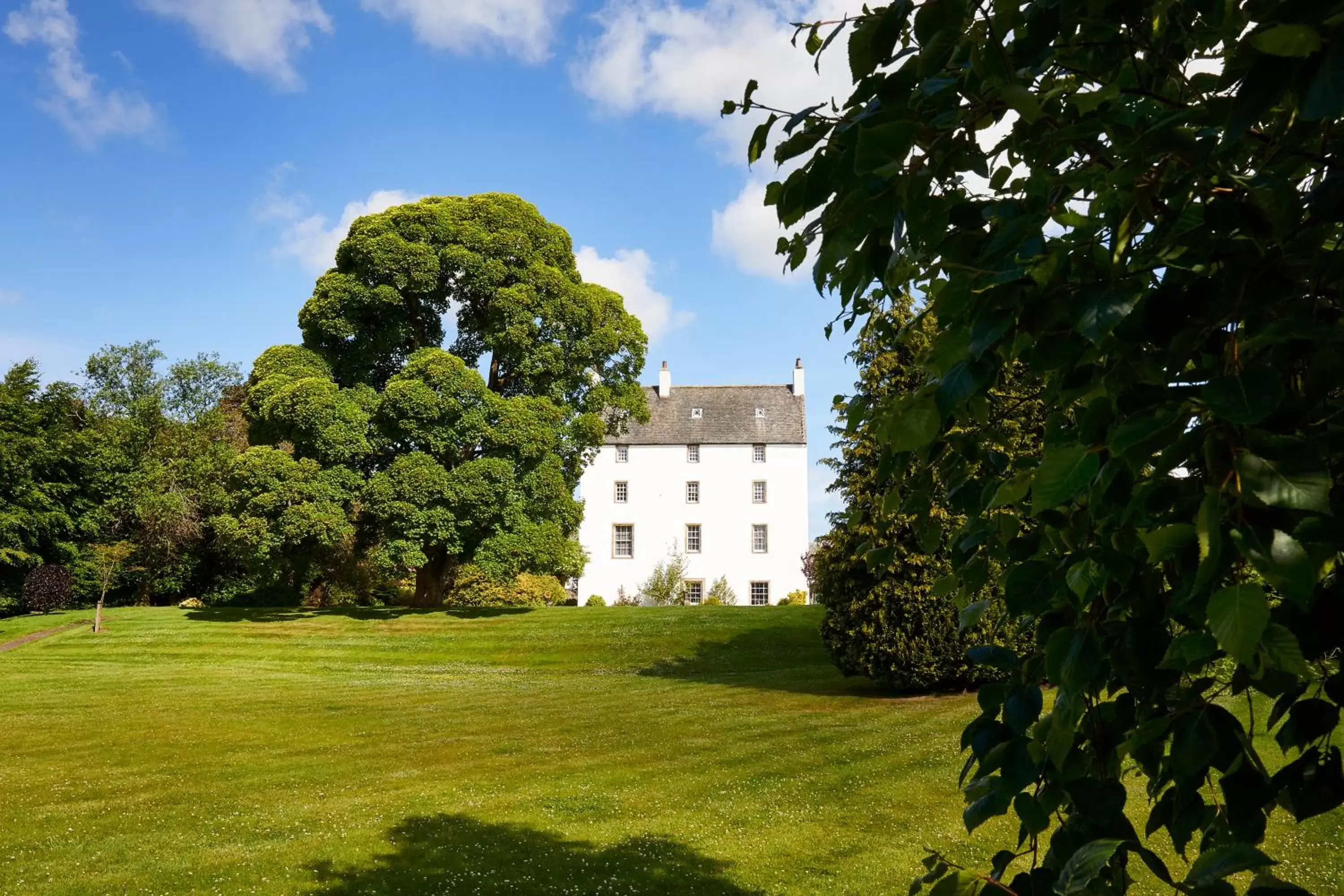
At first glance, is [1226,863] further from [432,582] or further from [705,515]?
[705,515]

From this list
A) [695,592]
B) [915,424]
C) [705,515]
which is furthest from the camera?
[705,515]

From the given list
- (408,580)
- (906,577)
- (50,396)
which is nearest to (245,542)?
(408,580)

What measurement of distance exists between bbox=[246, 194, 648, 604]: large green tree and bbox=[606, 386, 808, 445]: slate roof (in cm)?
1306

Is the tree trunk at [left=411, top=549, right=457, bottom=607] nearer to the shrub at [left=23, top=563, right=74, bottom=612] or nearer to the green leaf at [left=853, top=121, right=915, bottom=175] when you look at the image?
the shrub at [left=23, top=563, right=74, bottom=612]

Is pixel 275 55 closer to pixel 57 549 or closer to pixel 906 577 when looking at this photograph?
pixel 906 577

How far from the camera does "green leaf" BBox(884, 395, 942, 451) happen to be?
1.48 meters

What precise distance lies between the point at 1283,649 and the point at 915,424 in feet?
1.99

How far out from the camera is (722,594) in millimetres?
45938

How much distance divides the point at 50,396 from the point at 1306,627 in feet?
154

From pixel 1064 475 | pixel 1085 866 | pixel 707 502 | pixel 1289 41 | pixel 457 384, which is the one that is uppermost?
pixel 457 384

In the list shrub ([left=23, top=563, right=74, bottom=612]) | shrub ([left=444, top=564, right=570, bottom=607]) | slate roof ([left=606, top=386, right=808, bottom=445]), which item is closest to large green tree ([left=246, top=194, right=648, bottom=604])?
shrub ([left=444, top=564, right=570, bottom=607])

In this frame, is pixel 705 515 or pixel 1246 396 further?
pixel 705 515

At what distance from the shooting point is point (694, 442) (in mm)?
47844

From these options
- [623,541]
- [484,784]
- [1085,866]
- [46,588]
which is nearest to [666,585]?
[623,541]
